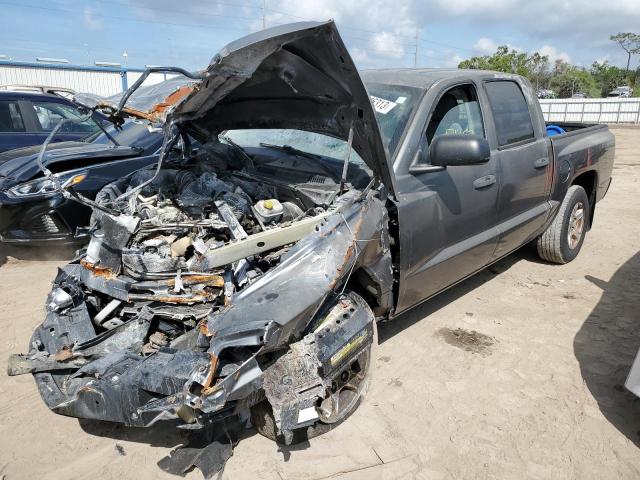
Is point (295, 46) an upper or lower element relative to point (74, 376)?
upper

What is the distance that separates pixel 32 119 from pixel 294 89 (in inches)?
249

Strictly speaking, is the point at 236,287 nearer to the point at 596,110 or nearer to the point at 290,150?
the point at 290,150

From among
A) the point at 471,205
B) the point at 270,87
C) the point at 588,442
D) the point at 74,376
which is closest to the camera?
the point at 74,376

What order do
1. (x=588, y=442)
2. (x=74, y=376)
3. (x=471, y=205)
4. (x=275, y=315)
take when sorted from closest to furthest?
(x=275, y=315), (x=74, y=376), (x=588, y=442), (x=471, y=205)

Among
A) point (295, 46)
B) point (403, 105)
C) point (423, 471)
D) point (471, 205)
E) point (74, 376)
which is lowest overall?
point (423, 471)

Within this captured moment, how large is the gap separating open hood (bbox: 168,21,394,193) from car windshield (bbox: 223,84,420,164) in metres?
0.14

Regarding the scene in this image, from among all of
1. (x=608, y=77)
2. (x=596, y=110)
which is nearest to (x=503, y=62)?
Result: (x=596, y=110)

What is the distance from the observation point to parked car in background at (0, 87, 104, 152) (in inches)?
285

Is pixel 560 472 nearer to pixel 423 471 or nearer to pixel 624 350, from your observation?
pixel 423 471

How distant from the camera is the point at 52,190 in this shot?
4.95 meters

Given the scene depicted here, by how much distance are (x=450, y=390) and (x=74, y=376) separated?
2.17 metres

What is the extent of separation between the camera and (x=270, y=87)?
303 cm

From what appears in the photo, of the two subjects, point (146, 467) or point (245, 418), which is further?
point (245, 418)

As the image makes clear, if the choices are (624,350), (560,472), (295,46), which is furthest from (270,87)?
(624,350)
